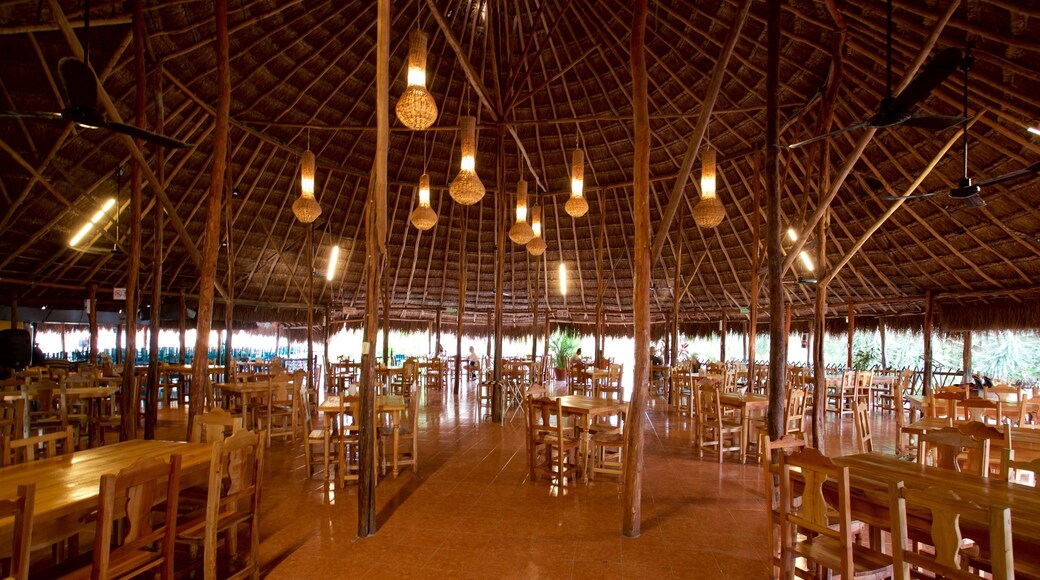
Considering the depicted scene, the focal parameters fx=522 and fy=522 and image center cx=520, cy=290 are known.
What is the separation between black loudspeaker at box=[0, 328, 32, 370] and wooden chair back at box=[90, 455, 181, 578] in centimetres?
1040

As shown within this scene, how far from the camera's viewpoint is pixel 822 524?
287 cm

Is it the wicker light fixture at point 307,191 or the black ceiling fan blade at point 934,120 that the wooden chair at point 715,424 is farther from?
the wicker light fixture at point 307,191

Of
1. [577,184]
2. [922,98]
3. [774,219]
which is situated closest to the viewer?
[922,98]

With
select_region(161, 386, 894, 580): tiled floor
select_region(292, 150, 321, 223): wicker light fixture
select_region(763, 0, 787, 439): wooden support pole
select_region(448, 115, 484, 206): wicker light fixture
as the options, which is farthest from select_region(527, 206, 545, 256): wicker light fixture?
select_region(161, 386, 894, 580): tiled floor

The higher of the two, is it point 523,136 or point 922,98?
point 523,136

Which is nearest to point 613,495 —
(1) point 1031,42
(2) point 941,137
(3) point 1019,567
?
(3) point 1019,567

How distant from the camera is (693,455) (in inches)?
282

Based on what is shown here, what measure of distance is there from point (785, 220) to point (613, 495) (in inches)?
390

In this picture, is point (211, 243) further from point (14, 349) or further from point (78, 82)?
point (14, 349)

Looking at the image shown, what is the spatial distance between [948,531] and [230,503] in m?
3.79

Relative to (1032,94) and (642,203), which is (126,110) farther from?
(1032,94)

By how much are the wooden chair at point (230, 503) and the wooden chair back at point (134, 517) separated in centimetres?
20

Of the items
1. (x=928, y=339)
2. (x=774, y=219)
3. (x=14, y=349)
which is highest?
(x=774, y=219)

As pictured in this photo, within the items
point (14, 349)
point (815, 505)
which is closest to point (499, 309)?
point (815, 505)
